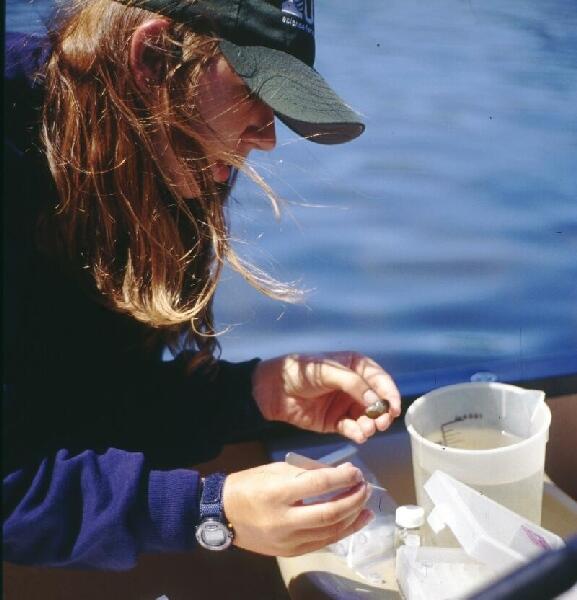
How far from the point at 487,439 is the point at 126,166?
2.35 feet

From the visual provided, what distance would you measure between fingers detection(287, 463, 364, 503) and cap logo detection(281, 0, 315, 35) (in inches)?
24.4

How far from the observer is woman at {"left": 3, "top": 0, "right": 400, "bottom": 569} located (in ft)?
3.02

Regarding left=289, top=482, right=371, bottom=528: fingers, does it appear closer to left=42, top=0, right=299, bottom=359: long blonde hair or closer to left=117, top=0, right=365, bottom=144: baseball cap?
left=42, top=0, right=299, bottom=359: long blonde hair

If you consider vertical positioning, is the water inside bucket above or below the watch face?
above

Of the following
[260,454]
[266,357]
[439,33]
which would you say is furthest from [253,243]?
[439,33]

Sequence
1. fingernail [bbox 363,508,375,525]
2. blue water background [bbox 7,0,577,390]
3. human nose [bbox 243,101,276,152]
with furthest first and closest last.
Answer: blue water background [bbox 7,0,577,390]
human nose [bbox 243,101,276,152]
fingernail [bbox 363,508,375,525]

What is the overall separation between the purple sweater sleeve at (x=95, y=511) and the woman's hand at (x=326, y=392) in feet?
0.91

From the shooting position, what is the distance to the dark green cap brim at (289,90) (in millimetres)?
932

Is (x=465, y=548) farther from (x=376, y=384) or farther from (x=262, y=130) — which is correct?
(x=262, y=130)

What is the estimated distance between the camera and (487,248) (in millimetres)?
1410

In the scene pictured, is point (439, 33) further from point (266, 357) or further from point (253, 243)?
point (266, 357)

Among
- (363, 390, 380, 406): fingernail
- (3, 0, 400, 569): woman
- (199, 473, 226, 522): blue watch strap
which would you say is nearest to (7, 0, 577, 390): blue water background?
(3, 0, 400, 569): woman

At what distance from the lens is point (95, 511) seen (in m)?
0.91

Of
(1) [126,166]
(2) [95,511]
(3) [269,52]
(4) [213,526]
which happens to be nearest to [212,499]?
(4) [213,526]
